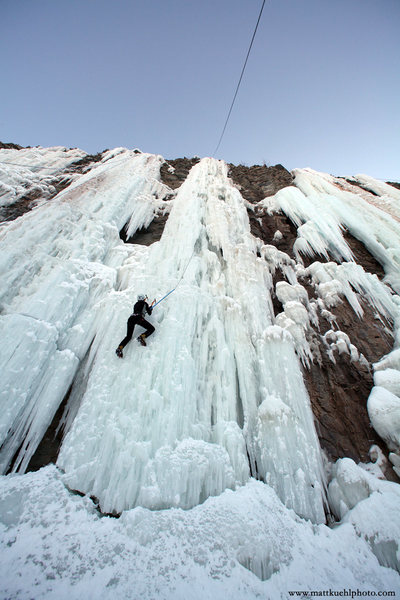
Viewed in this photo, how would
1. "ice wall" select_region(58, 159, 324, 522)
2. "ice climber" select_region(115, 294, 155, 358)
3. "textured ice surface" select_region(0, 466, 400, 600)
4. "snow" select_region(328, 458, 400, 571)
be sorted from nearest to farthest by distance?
"textured ice surface" select_region(0, 466, 400, 600), "snow" select_region(328, 458, 400, 571), "ice wall" select_region(58, 159, 324, 522), "ice climber" select_region(115, 294, 155, 358)

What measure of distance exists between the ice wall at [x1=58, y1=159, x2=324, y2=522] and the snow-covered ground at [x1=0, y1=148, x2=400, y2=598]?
2 cm

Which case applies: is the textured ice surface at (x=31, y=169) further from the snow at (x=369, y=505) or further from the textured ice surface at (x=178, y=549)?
the snow at (x=369, y=505)

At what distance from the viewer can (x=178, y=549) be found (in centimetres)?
225

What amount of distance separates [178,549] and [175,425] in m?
1.19

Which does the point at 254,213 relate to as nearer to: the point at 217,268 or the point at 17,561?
the point at 217,268

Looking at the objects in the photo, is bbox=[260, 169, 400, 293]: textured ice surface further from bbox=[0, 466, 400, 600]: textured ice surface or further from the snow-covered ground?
bbox=[0, 466, 400, 600]: textured ice surface

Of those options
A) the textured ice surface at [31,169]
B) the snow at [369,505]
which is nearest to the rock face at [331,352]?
the textured ice surface at [31,169]

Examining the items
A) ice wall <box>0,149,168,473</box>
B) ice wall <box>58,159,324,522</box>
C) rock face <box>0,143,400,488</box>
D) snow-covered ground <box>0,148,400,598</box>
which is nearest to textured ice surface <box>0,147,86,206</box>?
rock face <box>0,143,400,488</box>

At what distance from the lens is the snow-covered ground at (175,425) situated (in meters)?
2.20

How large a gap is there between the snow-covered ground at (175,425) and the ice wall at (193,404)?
22mm

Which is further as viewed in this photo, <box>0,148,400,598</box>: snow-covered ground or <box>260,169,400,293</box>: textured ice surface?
<box>260,169,400,293</box>: textured ice surface

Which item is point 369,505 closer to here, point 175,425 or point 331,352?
point 331,352

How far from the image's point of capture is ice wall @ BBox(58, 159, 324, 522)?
2816mm

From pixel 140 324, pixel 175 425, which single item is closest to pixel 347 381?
pixel 175 425
